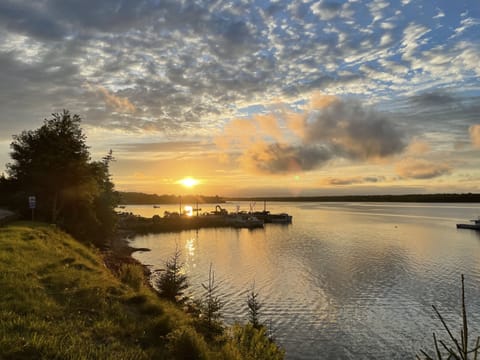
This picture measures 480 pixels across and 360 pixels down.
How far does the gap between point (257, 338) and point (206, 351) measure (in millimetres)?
3764

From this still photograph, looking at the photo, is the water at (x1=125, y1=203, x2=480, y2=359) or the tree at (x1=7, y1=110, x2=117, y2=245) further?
the tree at (x1=7, y1=110, x2=117, y2=245)

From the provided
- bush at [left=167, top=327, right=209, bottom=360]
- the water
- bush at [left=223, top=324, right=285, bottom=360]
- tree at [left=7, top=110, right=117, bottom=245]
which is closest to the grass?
bush at [left=167, top=327, right=209, bottom=360]

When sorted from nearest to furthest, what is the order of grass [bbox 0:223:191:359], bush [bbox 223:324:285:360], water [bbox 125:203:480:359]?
grass [bbox 0:223:191:359]
bush [bbox 223:324:285:360]
water [bbox 125:203:480:359]

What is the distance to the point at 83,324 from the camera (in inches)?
406

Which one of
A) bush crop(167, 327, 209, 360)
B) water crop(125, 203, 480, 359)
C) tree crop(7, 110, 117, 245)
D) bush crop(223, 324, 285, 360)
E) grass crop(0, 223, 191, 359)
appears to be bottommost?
water crop(125, 203, 480, 359)

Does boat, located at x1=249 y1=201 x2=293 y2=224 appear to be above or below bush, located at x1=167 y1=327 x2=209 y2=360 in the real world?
below

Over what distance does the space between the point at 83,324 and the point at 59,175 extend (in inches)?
1255

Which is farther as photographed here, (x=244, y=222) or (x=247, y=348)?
(x=244, y=222)

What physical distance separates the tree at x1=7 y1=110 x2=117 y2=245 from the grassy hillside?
872 inches

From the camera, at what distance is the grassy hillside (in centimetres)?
834

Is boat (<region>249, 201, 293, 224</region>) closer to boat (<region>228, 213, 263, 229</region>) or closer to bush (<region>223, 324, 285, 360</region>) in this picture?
boat (<region>228, 213, 263, 229</region>)

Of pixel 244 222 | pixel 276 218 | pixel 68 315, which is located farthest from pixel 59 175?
pixel 276 218

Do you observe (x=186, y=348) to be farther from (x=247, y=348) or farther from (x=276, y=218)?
(x=276, y=218)

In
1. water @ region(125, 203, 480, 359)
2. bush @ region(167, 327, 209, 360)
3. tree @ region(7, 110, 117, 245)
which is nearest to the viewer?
bush @ region(167, 327, 209, 360)
